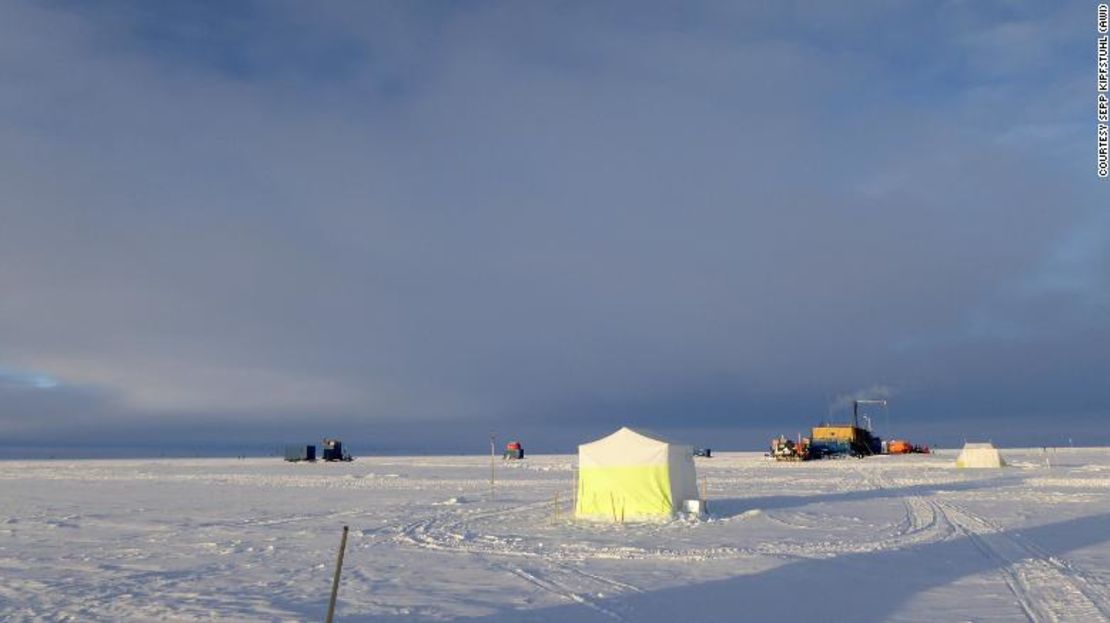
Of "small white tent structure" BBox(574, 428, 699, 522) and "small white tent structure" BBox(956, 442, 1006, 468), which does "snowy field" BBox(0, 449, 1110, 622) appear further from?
"small white tent structure" BBox(956, 442, 1006, 468)

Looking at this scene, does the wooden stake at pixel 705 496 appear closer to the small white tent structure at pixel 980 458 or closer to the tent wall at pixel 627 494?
the tent wall at pixel 627 494

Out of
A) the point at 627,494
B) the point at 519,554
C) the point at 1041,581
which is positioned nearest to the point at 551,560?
the point at 519,554

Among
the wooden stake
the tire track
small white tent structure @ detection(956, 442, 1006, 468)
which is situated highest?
small white tent structure @ detection(956, 442, 1006, 468)

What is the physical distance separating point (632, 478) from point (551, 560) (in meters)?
7.90

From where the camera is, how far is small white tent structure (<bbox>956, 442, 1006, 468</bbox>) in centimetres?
5578

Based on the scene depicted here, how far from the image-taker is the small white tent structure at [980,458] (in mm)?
55781

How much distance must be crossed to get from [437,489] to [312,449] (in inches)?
1773

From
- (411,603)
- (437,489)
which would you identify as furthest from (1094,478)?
(411,603)

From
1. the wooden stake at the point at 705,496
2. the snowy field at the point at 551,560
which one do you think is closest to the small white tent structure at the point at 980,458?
the wooden stake at the point at 705,496

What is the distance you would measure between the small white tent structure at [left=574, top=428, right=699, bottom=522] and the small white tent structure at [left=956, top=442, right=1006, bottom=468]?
36.7 metres

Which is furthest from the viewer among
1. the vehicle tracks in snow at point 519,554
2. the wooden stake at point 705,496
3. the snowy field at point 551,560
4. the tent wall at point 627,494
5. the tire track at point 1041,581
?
the wooden stake at point 705,496

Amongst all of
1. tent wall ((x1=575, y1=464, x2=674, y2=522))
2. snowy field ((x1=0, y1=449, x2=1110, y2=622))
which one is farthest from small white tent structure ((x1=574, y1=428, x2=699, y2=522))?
snowy field ((x1=0, y1=449, x2=1110, y2=622))

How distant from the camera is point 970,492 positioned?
3484cm

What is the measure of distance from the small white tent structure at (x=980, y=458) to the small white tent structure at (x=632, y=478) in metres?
36.7
